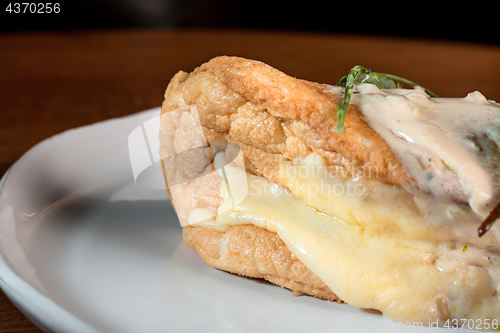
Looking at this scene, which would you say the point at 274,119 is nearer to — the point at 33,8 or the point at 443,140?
the point at 443,140

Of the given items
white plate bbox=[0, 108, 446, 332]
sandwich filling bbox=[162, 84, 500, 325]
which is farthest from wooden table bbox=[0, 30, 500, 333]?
sandwich filling bbox=[162, 84, 500, 325]

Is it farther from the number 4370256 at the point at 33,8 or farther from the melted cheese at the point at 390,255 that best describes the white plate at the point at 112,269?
the number 4370256 at the point at 33,8

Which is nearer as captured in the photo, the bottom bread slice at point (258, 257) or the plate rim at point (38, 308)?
the plate rim at point (38, 308)

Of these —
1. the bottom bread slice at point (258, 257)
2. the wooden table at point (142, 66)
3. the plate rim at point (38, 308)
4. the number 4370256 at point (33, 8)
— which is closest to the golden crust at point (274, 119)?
the bottom bread slice at point (258, 257)

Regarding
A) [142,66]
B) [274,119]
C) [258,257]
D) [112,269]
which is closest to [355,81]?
[274,119]

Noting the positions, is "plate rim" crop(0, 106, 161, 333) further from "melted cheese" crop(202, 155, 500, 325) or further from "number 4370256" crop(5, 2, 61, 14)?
"number 4370256" crop(5, 2, 61, 14)

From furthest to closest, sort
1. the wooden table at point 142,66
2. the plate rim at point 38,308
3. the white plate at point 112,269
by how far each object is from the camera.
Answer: the wooden table at point 142,66
the white plate at point 112,269
the plate rim at point 38,308

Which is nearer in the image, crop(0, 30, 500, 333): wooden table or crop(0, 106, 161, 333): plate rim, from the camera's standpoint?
crop(0, 106, 161, 333): plate rim
